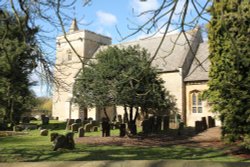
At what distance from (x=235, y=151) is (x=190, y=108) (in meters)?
18.9

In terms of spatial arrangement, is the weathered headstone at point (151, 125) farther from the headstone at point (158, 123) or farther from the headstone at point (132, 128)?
the headstone at point (132, 128)

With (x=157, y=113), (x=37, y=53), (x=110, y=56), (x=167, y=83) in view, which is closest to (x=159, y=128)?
(x=110, y=56)

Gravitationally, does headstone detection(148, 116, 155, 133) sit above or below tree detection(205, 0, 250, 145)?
below

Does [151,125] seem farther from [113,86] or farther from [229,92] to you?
[229,92]

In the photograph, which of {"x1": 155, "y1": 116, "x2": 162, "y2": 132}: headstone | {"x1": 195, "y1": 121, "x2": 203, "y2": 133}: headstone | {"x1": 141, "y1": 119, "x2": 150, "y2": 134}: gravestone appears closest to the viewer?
{"x1": 141, "y1": 119, "x2": 150, "y2": 134}: gravestone

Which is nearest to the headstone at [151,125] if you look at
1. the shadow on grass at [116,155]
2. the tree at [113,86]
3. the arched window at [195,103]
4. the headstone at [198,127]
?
the tree at [113,86]

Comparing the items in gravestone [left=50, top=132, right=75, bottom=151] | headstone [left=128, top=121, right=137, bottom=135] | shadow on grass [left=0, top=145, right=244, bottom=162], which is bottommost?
shadow on grass [left=0, top=145, right=244, bottom=162]

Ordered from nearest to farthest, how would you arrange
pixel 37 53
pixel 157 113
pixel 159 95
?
pixel 37 53
pixel 159 95
pixel 157 113

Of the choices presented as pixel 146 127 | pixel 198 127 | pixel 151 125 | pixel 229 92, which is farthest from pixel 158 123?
pixel 229 92

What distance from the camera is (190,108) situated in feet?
111

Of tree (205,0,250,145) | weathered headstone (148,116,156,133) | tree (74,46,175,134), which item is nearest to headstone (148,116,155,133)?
weathered headstone (148,116,156,133)

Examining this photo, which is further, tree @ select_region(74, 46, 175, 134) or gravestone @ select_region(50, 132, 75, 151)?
tree @ select_region(74, 46, 175, 134)

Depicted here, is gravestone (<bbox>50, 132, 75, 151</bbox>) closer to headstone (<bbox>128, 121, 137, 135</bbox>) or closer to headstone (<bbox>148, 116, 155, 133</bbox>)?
headstone (<bbox>128, 121, 137, 135</bbox>)

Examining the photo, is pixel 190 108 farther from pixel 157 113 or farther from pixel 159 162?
pixel 159 162
